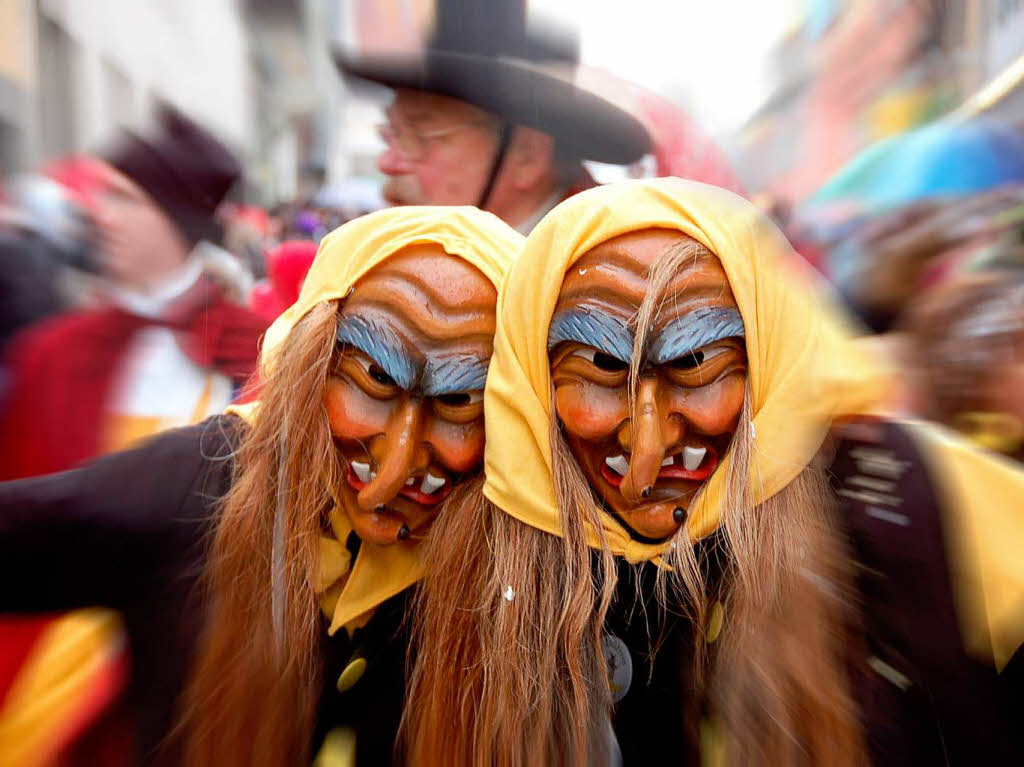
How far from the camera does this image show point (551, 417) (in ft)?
3.80

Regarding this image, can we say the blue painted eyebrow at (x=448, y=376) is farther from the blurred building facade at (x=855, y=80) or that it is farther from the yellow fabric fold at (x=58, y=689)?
the yellow fabric fold at (x=58, y=689)

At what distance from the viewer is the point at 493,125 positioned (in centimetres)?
185

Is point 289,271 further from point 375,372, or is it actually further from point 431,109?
point 375,372

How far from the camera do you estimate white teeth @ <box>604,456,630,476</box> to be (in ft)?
3.74

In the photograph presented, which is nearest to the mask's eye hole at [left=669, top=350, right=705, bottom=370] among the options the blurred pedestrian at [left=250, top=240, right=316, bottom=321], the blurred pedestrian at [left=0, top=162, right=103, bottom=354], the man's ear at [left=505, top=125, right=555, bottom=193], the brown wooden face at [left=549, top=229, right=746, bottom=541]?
the brown wooden face at [left=549, top=229, right=746, bottom=541]

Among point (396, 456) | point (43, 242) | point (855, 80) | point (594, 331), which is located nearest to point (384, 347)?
point (396, 456)

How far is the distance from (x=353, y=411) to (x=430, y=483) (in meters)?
0.15

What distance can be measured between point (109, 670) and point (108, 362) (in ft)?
1.99

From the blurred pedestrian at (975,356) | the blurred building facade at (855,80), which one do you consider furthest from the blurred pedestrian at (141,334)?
the blurred pedestrian at (975,356)

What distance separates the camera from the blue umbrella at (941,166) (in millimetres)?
1275

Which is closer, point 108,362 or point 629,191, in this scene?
point 629,191

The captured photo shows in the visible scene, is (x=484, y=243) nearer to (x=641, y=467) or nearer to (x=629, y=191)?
(x=629, y=191)

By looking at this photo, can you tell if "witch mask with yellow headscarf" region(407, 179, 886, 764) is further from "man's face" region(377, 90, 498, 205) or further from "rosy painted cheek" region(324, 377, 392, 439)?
"man's face" region(377, 90, 498, 205)

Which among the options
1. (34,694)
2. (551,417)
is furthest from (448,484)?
(34,694)
